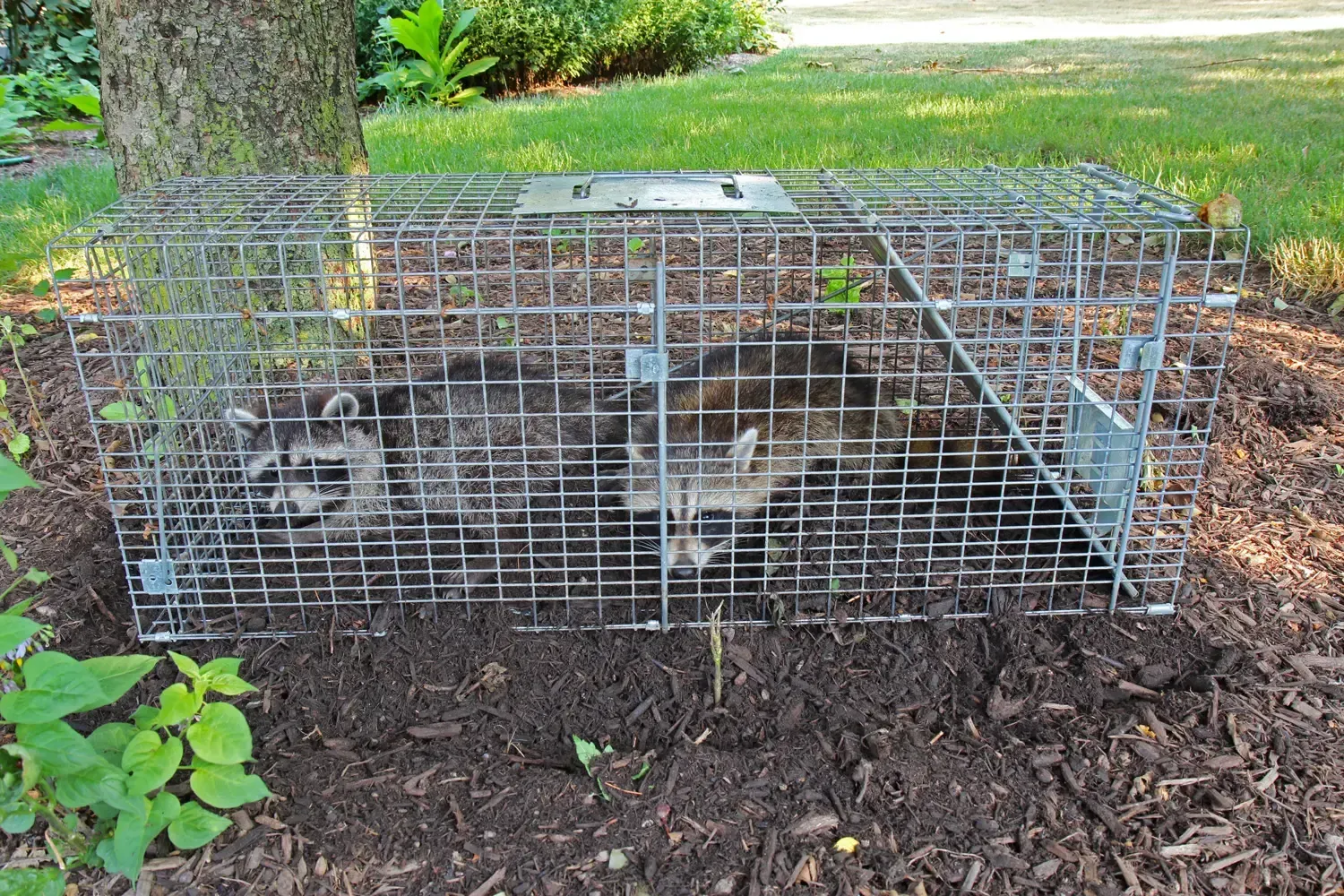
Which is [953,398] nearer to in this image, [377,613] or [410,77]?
[377,613]

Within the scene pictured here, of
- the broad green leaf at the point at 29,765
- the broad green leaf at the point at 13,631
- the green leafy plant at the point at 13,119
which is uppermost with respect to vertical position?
the green leafy plant at the point at 13,119

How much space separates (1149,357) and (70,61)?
14.0m

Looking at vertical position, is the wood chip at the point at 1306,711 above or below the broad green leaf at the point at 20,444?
below

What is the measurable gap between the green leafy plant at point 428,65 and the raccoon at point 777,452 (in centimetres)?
960

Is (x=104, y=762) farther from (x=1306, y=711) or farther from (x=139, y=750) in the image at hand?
(x=1306, y=711)

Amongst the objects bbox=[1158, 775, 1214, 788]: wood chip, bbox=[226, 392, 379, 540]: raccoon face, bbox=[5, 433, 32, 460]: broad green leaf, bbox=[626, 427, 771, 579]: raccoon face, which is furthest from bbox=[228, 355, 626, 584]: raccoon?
bbox=[1158, 775, 1214, 788]: wood chip

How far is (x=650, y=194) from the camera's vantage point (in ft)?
11.9

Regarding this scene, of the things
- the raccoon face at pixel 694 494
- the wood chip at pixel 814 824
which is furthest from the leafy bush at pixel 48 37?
the wood chip at pixel 814 824

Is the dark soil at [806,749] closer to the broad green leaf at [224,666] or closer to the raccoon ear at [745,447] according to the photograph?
the broad green leaf at [224,666]

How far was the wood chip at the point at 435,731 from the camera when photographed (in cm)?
317

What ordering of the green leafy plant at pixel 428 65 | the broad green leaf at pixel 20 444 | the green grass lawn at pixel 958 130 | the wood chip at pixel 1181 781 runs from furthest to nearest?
the green leafy plant at pixel 428 65
the green grass lawn at pixel 958 130
the broad green leaf at pixel 20 444
the wood chip at pixel 1181 781

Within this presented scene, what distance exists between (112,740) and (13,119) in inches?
437

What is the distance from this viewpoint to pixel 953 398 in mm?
5254

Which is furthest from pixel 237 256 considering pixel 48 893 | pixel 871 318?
pixel 871 318
